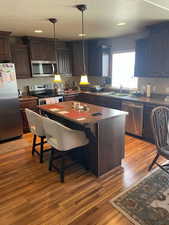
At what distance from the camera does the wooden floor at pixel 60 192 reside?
71.8 inches

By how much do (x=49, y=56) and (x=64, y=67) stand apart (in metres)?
0.63

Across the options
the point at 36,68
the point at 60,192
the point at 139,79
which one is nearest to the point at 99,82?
the point at 139,79

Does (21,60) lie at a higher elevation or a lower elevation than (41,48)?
lower

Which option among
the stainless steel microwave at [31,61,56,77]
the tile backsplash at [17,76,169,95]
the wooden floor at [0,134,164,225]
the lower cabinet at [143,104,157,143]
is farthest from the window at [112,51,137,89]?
the wooden floor at [0,134,164,225]

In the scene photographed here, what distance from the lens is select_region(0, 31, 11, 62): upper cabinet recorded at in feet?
12.0

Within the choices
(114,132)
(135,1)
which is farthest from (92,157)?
(135,1)

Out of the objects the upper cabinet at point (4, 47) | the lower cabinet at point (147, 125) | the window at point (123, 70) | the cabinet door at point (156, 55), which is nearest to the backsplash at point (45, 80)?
the window at point (123, 70)

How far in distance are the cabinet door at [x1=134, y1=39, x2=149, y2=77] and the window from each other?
559 mm

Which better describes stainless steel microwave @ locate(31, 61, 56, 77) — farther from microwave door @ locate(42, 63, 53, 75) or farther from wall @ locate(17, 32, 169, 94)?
wall @ locate(17, 32, 169, 94)

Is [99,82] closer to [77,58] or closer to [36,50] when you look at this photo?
[77,58]

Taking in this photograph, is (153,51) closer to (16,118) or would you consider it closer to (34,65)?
(34,65)

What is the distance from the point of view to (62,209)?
6.38 feet

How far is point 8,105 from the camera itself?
3.75 m

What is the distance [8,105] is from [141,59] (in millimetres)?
3234
